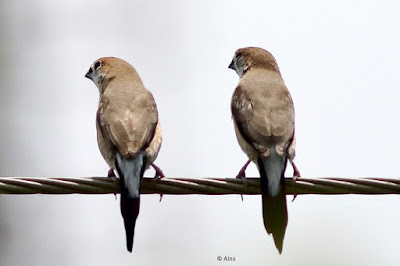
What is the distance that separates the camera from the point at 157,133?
9.24m

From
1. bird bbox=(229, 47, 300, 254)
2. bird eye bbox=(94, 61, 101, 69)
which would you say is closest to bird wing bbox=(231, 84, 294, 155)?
bird bbox=(229, 47, 300, 254)

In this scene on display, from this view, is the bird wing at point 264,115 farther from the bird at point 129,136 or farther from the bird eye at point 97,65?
the bird eye at point 97,65

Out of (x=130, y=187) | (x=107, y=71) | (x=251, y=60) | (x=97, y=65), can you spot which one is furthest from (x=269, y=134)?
(x=97, y=65)

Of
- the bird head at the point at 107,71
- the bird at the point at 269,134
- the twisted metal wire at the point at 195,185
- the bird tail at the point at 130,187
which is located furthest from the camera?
the bird head at the point at 107,71

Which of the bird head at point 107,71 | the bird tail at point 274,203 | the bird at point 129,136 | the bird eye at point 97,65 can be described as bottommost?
the bird tail at point 274,203

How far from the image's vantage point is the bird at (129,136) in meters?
8.48

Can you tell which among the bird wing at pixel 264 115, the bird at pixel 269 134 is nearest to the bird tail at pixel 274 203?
the bird at pixel 269 134

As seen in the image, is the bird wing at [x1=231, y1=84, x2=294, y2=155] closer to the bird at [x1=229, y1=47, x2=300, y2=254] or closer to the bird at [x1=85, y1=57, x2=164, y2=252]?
the bird at [x1=229, y1=47, x2=300, y2=254]

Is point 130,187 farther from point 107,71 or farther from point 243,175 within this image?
point 107,71

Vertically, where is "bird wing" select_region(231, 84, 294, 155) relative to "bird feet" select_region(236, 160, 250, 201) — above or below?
above

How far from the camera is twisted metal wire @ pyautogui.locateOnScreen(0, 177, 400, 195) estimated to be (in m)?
7.75

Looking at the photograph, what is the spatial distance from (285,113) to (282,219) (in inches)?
45.6

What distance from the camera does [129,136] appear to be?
8898mm

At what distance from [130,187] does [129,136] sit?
528 millimetres
